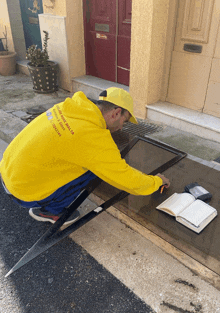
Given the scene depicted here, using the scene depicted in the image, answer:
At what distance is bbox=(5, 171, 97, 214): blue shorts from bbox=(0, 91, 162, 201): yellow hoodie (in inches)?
3.3

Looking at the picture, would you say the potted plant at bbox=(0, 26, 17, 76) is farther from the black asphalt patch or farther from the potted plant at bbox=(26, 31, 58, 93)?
the black asphalt patch

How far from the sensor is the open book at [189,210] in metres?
1.92

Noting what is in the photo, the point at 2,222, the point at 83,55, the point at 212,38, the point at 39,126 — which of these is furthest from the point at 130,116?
the point at 83,55

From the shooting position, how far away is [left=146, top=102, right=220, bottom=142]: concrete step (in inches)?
139

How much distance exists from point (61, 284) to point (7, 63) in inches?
244

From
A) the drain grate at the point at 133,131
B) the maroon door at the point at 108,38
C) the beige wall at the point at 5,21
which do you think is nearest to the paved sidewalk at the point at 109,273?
the drain grate at the point at 133,131

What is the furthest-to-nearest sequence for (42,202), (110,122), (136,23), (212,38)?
(136,23), (212,38), (42,202), (110,122)

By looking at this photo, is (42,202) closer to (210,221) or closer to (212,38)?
(210,221)

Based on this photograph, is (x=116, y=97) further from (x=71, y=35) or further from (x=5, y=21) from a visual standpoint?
(x=5, y=21)

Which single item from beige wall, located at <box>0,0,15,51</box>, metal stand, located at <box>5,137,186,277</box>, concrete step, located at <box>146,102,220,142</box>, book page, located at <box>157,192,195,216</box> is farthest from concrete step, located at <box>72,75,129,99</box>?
book page, located at <box>157,192,195,216</box>

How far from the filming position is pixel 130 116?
2.01 m

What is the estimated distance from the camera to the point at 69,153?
178 cm

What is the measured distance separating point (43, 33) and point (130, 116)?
14.7 ft

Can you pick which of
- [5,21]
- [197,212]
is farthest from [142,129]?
[5,21]
